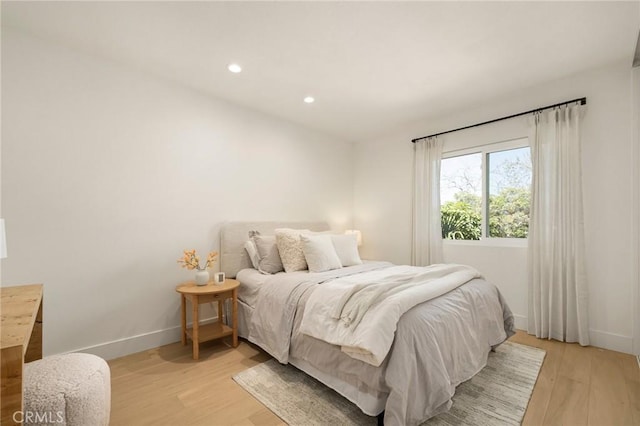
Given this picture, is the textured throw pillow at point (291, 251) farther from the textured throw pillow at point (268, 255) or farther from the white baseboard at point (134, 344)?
the white baseboard at point (134, 344)

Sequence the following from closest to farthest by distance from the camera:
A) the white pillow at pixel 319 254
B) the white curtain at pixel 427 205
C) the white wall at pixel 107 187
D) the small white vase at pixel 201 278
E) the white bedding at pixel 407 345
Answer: the white bedding at pixel 407 345 → the white wall at pixel 107 187 → the small white vase at pixel 201 278 → the white pillow at pixel 319 254 → the white curtain at pixel 427 205

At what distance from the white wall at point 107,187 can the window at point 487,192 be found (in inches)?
106

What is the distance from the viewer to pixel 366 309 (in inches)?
67.9

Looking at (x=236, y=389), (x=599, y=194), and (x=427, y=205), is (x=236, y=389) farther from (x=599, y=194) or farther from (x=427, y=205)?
(x=599, y=194)

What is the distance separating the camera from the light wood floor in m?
1.75

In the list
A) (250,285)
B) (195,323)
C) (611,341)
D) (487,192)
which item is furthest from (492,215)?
(195,323)

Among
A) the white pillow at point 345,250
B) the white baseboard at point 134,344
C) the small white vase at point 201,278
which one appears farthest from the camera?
the white pillow at point 345,250

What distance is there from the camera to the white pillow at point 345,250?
3267 millimetres

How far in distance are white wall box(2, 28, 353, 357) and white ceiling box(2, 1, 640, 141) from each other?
0.91 ft

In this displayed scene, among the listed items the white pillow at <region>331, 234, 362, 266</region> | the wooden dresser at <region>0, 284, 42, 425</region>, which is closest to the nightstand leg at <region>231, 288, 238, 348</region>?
the white pillow at <region>331, 234, 362, 266</region>

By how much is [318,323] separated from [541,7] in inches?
102

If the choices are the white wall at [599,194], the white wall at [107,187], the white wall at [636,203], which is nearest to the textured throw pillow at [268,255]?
the white wall at [107,187]

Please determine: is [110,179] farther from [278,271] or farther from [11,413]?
Result: [11,413]

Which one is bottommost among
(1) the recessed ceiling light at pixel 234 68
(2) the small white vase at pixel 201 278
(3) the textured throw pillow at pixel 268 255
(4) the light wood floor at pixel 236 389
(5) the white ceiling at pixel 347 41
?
(4) the light wood floor at pixel 236 389
